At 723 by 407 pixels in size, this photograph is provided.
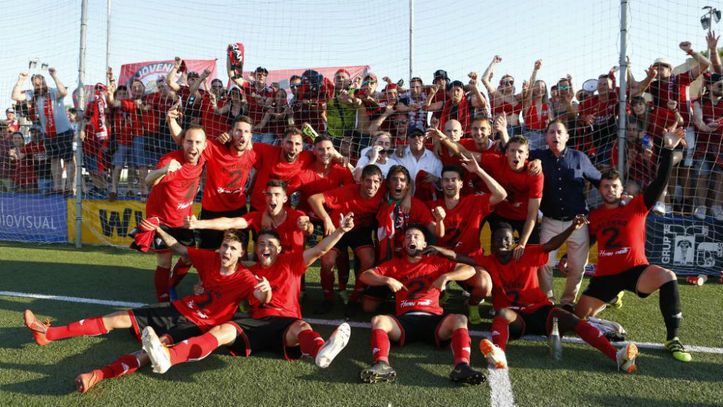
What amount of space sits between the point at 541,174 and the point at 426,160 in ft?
3.86

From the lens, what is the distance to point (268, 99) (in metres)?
8.52

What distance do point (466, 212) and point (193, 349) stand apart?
8.78 ft

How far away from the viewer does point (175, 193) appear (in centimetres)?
500

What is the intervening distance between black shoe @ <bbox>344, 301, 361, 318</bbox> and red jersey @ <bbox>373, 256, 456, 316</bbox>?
724 mm

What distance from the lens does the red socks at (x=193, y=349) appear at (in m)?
3.19

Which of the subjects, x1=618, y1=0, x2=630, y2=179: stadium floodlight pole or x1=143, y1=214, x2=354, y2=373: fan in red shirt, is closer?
x1=143, y1=214, x2=354, y2=373: fan in red shirt

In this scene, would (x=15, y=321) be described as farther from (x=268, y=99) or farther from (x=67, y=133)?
(x=67, y=133)

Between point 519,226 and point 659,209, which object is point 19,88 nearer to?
point 519,226

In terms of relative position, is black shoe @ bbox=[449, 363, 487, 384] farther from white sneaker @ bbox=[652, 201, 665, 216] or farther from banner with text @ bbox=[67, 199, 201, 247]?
banner with text @ bbox=[67, 199, 201, 247]

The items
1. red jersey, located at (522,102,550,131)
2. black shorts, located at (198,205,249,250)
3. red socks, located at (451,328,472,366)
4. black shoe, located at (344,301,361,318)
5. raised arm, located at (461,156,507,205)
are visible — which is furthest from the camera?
red jersey, located at (522,102,550,131)

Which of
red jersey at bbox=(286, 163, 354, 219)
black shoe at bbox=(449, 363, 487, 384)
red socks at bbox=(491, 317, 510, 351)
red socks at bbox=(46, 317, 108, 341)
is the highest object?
red jersey at bbox=(286, 163, 354, 219)

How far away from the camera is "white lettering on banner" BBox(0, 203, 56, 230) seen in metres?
9.05

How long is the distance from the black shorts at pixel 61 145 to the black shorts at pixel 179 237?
5585 mm

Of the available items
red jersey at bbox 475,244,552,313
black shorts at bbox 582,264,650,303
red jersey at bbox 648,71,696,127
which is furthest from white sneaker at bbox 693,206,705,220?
red jersey at bbox 475,244,552,313
